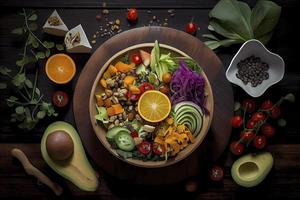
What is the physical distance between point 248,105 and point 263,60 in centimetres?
25

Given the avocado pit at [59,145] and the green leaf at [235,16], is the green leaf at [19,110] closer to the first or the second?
the avocado pit at [59,145]

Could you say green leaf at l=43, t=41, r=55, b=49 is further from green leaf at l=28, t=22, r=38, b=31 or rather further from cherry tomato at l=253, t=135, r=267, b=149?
cherry tomato at l=253, t=135, r=267, b=149

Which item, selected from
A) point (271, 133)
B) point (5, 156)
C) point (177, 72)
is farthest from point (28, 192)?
point (271, 133)

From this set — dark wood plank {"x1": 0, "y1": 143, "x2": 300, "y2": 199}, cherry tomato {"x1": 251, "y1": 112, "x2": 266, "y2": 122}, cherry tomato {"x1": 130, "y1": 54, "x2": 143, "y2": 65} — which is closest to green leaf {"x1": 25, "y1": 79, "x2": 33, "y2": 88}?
dark wood plank {"x1": 0, "y1": 143, "x2": 300, "y2": 199}

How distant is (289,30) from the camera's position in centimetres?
272

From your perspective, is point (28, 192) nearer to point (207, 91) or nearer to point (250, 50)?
point (207, 91)

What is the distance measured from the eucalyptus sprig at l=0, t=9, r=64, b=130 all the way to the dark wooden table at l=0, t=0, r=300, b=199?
4cm

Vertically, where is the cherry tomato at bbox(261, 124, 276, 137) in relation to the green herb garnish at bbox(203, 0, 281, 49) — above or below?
below

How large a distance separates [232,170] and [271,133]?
285mm

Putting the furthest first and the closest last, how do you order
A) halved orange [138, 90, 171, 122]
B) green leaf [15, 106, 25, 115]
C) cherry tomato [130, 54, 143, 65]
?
green leaf [15, 106, 25, 115], cherry tomato [130, 54, 143, 65], halved orange [138, 90, 171, 122]

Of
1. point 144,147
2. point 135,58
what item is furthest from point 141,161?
point 135,58

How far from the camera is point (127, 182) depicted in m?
2.65

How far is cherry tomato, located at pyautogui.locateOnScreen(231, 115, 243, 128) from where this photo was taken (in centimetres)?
259

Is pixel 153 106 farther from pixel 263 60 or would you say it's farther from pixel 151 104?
pixel 263 60
